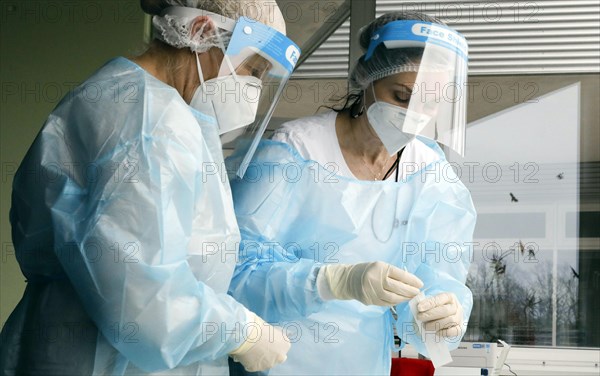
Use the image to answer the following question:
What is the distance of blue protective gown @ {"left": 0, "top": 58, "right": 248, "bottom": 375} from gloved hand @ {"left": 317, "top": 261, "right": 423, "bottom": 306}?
0.32 m

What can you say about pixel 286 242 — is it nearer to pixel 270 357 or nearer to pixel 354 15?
pixel 270 357

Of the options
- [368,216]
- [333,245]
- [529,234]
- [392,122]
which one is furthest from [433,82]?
[529,234]

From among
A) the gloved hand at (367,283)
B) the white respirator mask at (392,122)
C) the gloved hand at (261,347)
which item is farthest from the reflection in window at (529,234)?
the gloved hand at (261,347)

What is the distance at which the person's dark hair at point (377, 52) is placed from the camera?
6.49ft

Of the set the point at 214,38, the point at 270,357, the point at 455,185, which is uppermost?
the point at 214,38

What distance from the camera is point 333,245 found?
1959 mm

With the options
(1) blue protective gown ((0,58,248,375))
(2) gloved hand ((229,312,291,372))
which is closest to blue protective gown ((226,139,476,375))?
(2) gloved hand ((229,312,291,372))

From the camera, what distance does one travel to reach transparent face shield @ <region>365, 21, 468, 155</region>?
1.94 metres

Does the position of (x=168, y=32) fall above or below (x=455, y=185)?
above

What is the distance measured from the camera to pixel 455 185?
7.02 feet

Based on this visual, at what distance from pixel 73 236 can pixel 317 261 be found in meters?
0.75

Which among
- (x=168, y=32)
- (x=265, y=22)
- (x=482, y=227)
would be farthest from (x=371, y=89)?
(x=482, y=227)

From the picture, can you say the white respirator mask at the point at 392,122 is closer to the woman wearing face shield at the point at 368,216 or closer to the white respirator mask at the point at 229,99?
the woman wearing face shield at the point at 368,216

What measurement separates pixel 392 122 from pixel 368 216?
0.79ft
